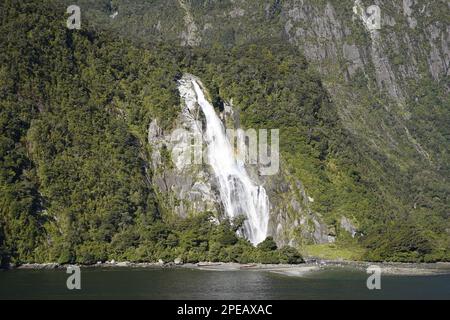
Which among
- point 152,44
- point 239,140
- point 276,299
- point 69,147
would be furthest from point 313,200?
point 276,299

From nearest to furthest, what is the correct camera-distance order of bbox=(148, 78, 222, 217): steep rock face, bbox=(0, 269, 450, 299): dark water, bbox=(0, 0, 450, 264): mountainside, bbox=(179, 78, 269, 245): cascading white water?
bbox=(0, 269, 450, 299): dark water
bbox=(0, 0, 450, 264): mountainside
bbox=(179, 78, 269, 245): cascading white water
bbox=(148, 78, 222, 217): steep rock face

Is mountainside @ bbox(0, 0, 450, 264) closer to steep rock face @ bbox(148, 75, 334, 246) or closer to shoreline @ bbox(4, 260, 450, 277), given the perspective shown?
steep rock face @ bbox(148, 75, 334, 246)

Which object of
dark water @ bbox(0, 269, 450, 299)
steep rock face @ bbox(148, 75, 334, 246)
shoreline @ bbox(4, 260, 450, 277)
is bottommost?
dark water @ bbox(0, 269, 450, 299)

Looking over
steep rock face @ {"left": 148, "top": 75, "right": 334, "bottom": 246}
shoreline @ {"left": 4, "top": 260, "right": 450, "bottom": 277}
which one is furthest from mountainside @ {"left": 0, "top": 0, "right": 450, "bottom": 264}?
shoreline @ {"left": 4, "top": 260, "right": 450, "bottom": 277}

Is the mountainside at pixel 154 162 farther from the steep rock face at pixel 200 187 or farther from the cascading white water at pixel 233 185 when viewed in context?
the cascading white water at pixel 233 185

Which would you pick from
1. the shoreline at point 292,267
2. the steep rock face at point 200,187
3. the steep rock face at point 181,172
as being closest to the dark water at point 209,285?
the shoreline at point 292,267

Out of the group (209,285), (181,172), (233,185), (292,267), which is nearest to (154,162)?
(181,172)
